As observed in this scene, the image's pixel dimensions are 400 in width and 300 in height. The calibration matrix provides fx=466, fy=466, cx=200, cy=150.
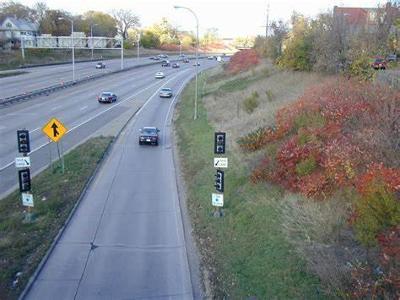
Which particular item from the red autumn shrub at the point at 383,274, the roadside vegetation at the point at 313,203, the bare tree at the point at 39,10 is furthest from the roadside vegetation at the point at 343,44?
the bare tree at the point at 39,10

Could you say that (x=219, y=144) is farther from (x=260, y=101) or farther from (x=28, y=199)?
(x=260, y=101)

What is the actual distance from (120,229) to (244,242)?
16.7 ft

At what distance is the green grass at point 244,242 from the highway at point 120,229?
838mm

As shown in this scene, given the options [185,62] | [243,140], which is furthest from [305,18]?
[185,62]

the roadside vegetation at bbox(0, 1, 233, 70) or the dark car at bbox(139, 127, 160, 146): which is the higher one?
the roadside vegetation at bbox(0, 1, 233, 70)

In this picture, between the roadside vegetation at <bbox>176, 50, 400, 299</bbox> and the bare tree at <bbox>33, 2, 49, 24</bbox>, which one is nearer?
the roadside vegetation at <bbox>176, 50, 400, 299</bbox>

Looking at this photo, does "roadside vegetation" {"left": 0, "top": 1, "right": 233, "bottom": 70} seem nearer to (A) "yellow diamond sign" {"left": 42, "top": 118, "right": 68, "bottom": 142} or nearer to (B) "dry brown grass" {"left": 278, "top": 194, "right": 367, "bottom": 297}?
(A) "yellow diamond sign" {"left": 42, "top": 118, "right": 68, "bottom": 142}

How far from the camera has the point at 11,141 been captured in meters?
33.1

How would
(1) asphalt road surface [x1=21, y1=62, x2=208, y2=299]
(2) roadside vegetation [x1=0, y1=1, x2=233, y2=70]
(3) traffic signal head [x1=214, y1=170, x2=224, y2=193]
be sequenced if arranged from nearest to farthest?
(1) asphalt road surface [x1=21, y1=62, x2=208, y2=299], (3) traffic signal head [x1=214, y1=170, x2=224, y2=193], (2) roadside vegetation [x1=0, y1=1, x2=233, y2=70]

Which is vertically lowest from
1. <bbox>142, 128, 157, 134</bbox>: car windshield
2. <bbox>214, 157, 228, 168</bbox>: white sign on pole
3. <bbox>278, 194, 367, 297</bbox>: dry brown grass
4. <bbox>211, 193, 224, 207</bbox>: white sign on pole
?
<bbox>142, 128, 157, 134</bbox>: car windshield

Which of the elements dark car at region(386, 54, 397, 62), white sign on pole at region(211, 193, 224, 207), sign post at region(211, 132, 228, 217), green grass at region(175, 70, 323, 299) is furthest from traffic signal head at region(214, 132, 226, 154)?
dark car at region(386, 54, 397, 62)

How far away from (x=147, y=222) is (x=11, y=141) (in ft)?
62.0

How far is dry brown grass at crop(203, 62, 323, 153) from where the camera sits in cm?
2808

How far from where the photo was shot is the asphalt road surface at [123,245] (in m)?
13.4
